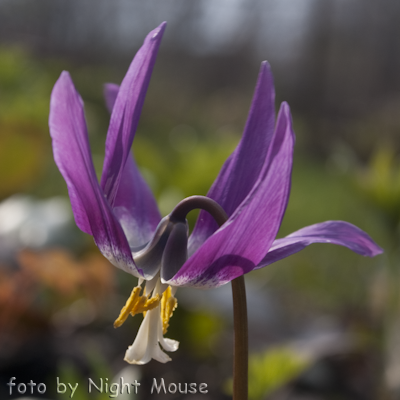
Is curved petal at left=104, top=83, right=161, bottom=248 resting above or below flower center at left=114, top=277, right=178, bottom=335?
above

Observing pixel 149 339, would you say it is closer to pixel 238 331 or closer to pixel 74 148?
pixel 238 331

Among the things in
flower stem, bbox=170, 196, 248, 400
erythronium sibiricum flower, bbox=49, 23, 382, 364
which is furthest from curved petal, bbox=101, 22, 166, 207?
flower stem, bbox=170, 196, 248, 400

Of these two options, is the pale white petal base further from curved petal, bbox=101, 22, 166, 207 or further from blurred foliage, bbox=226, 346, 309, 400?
blurred foliage, bbox=226, 346, 309, 400

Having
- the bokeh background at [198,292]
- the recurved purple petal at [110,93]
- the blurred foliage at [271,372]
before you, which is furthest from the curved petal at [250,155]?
the blurred foliage at [271,372]

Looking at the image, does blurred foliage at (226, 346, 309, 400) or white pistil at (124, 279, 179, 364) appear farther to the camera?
blurred foliage at (226, 346, 309, 400)

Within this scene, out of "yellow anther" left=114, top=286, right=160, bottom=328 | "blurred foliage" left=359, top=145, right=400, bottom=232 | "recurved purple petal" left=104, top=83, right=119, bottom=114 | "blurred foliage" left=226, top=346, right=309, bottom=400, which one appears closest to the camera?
"yellow anther" left=114, top=286, right=160, bottom=328
